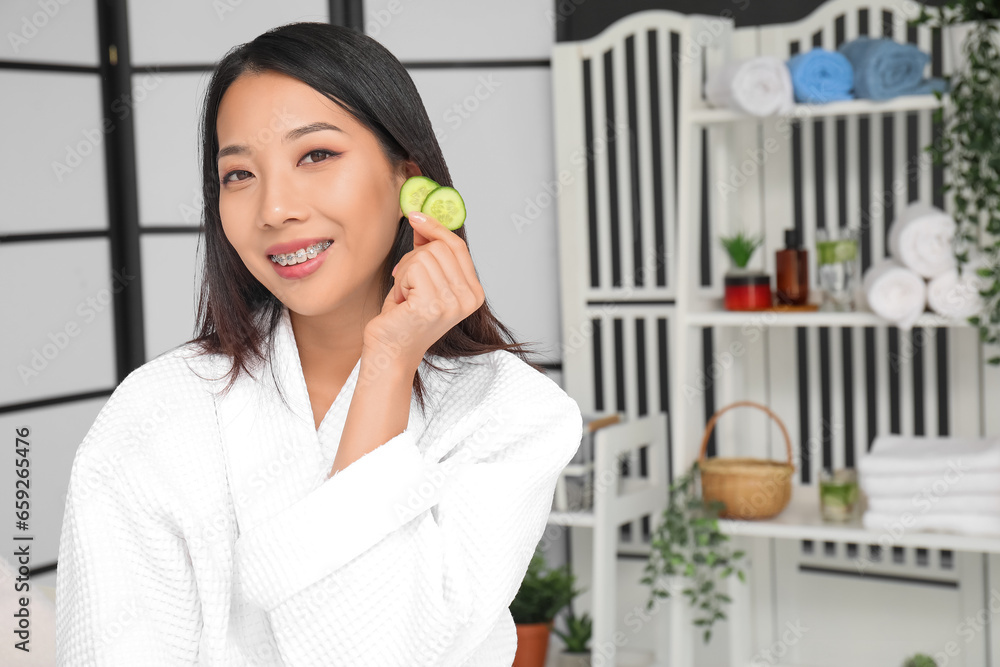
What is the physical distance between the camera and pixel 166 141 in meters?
2.70

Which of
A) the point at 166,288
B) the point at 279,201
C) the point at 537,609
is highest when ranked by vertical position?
the point at 279,201

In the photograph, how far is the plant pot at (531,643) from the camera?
97.9 inches

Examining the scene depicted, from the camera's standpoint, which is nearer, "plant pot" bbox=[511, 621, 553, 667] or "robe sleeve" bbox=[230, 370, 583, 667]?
"robe sleeve" bbox=[230, 370, 583, 667]

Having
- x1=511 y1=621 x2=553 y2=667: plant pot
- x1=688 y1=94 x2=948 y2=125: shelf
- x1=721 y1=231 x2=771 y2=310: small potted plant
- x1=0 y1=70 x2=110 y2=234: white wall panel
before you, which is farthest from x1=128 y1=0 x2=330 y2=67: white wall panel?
x1=511 y1=621 x2=553 y2=667: plant pot

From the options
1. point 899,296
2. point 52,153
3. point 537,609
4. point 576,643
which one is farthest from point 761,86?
point 52,153

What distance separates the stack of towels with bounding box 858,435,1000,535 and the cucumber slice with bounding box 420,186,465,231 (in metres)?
1.46

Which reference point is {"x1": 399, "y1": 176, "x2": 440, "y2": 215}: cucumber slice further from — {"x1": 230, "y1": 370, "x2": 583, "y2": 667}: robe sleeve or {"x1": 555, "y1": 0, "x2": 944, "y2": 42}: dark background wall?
{"x1": 555, "y1": 0, "x2": 944, "y2": 42}: dark background wall

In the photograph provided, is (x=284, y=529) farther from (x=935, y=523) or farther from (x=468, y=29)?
(x=468, y=29)

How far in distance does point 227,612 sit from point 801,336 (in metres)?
1.89

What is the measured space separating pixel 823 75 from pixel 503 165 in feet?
3.02

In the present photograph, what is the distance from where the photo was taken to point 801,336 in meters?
2.55

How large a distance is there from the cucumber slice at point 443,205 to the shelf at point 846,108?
1.39 m

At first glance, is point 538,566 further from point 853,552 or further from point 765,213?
point 765,213

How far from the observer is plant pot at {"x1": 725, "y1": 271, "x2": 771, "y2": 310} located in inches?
90.0
